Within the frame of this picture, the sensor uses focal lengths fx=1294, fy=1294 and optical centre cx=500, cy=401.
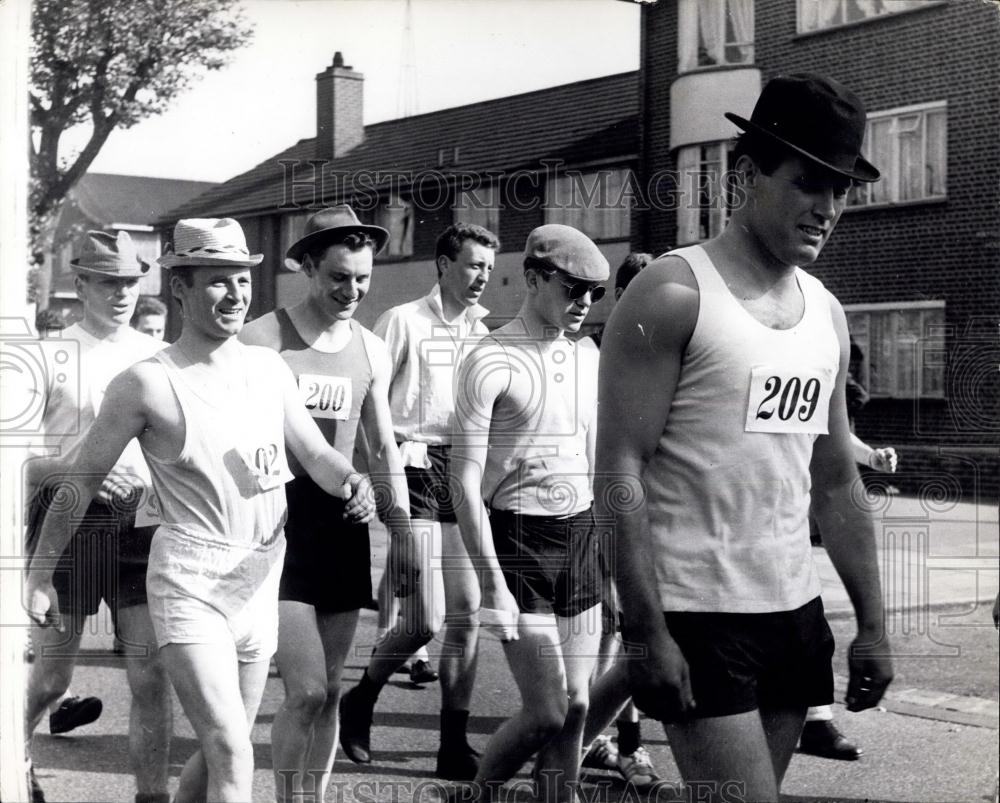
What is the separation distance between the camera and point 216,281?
378 centimetres

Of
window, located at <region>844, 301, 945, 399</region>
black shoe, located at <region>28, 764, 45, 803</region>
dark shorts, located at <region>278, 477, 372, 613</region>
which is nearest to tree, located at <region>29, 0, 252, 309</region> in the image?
dark shorts, located at <region>278, 477, 372, 613</region>

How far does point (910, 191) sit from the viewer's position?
1512cm

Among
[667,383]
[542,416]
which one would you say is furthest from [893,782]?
[667,383]

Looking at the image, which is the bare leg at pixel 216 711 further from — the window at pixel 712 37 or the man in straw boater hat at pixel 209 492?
the window at pixel 712 37

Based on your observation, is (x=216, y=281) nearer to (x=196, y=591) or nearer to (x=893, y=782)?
(x=196, y=591)

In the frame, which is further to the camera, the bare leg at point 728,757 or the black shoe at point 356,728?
the black shoe at point 356,728

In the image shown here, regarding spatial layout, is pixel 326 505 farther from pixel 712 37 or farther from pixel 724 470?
pixel 712 37

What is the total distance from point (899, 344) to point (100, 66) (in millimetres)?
10977

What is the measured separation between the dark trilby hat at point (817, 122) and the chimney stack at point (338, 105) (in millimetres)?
2170

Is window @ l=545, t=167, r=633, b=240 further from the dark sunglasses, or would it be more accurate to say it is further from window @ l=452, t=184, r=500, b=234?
the dark sunglasses

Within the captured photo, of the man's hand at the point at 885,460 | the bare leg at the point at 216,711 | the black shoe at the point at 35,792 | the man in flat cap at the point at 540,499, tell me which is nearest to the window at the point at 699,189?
the man's hand at the point at 885,460

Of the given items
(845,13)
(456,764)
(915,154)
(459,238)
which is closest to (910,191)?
(915,154)

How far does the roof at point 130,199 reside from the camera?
196 inches

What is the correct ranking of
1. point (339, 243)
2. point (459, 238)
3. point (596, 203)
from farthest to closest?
1. point (596, 203)
2. point (459, 238)
3. point (339, 243)
